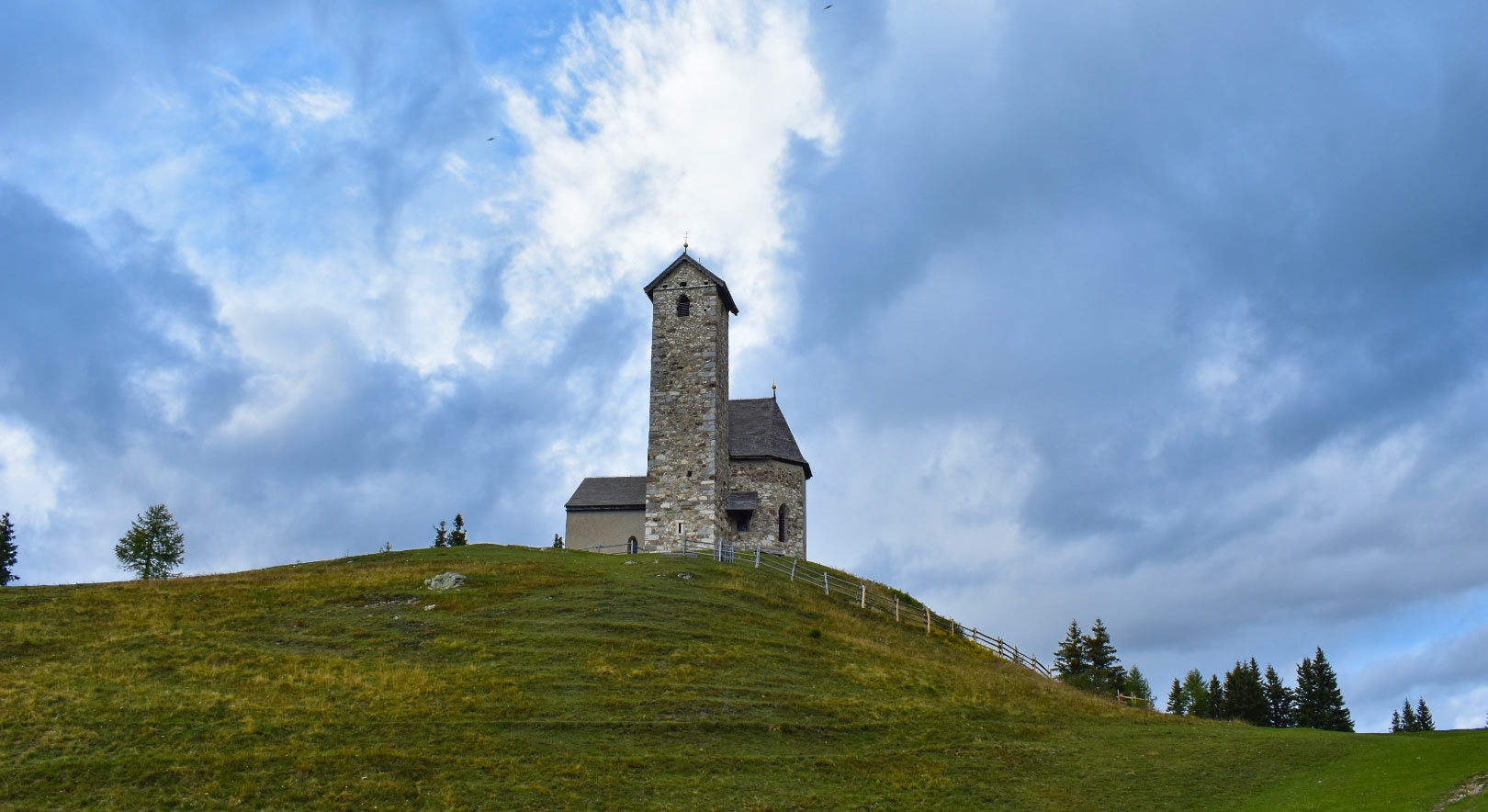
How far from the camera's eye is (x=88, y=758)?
922 inches

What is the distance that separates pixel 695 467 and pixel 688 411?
3.08 meters

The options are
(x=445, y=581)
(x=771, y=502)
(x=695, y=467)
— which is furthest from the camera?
(x=771, y=502)

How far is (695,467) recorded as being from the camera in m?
54.8

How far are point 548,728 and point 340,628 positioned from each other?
490 inches

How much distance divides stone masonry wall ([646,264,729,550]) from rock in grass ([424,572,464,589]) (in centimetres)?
1462

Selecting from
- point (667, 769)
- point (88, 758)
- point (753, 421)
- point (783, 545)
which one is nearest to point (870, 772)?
point (667, 769)

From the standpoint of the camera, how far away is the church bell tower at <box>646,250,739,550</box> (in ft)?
178

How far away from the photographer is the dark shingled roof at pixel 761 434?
57875mm

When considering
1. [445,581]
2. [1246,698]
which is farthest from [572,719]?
[1246,698]

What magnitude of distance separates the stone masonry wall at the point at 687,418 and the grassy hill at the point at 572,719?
13.7 metres

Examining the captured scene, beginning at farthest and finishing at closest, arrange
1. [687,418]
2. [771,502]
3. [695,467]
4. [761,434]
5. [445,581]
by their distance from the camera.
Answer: [761,434] → [771,502] → [687,418] → [695,467] → [445,581]

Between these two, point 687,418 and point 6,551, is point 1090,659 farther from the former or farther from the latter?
point 6,551

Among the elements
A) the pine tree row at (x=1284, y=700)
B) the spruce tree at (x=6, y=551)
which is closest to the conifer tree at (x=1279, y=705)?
the pine tree row at (x=1284, y=700)

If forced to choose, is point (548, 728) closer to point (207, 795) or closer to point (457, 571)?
point (207, 795)
